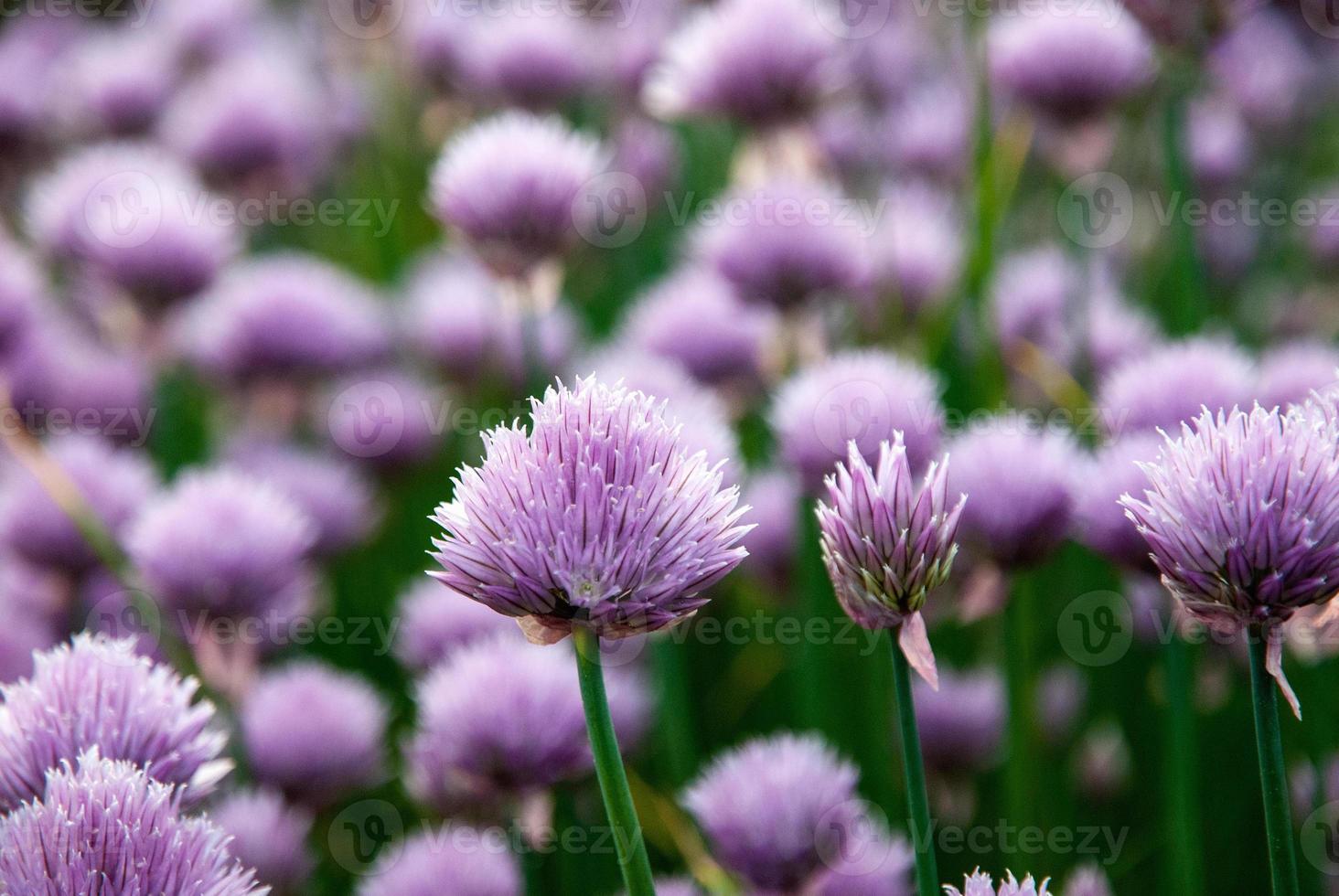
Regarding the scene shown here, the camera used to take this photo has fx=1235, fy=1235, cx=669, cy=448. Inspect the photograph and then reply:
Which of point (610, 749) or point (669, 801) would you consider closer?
point (610, 749)

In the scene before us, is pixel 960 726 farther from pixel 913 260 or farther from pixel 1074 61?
pixel 1074 61

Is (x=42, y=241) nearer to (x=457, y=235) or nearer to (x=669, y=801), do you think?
(x=457, y=235)

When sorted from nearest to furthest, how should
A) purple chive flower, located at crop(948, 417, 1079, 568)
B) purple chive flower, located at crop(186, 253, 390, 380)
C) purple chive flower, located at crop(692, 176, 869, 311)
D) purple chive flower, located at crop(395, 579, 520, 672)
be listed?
purple chive flower, located at crop(948, 417, 1079, 568) < purple chive flower, located at crop(395, 579, 520, 672) < purple chive flower, located at crop(692, 176, 869, 311) < purple chive flower, located at crop(186, 253, 390, 380)

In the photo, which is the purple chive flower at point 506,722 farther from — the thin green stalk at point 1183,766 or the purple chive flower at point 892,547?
the thin green stalk at point 1183,766

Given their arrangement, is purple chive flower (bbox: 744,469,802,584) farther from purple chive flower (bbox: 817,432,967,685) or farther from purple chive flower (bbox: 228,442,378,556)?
purple chive flower (bbox: 817,432,967,685)

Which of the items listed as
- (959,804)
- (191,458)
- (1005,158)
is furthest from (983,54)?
(191,458)

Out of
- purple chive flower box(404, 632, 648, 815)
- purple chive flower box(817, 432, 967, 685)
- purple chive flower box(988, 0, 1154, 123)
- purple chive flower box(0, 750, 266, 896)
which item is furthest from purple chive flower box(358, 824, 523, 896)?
purple chive flower box(988, 0, 1154, 123)
